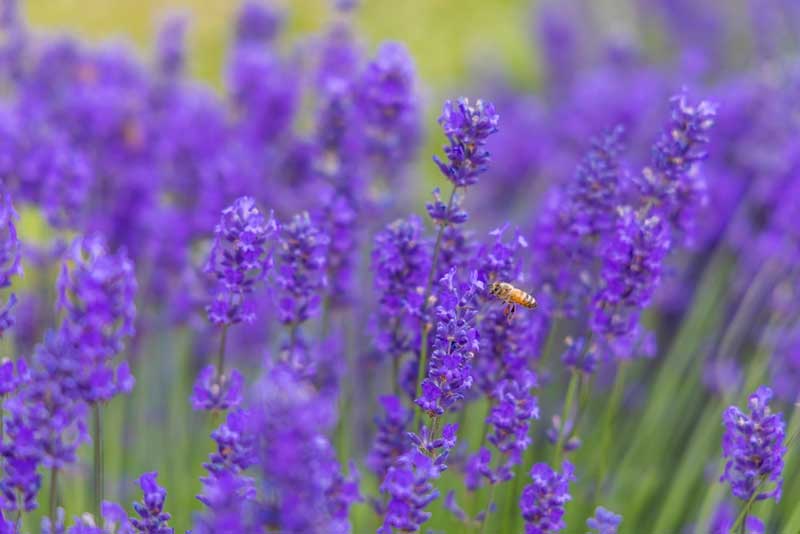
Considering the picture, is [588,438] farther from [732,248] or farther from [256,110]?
[256,110]

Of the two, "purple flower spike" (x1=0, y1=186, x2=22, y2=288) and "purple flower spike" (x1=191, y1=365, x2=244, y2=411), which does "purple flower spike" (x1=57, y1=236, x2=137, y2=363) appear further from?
"purple flower spike" (x1=191, y1=365, x2=244, y2=411)

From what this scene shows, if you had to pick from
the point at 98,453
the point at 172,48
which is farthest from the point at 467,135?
the point at 172,48

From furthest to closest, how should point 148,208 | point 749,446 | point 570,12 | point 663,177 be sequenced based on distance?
1. point 570,12
2. point 148,208
3. point 663,177
4. point 749,446

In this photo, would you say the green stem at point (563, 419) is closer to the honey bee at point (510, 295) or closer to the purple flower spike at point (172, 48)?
the honey bee at point (510, 295)

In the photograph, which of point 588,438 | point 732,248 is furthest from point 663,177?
point 732,248

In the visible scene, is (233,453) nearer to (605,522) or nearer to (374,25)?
(605,522)

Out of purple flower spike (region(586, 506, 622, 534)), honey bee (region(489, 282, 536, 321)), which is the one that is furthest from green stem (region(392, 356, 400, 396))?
purple flower spike (region(586, 506, 622, 534))
